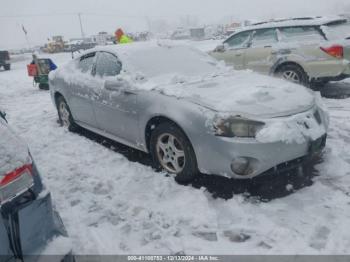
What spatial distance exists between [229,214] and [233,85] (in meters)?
1.58

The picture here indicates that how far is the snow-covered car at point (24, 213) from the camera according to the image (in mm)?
1901

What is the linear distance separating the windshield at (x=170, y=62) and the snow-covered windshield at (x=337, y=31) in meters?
3.34

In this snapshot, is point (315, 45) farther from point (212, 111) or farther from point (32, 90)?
point (32, 90)

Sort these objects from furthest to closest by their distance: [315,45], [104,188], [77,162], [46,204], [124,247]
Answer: [315,45] → [77,162] → [104,188] → [124,247] → [46,204]

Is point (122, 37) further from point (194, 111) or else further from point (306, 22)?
point (194, 111)

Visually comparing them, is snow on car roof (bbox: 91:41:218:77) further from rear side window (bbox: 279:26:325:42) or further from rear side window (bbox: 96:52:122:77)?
rear side window (bbox: 279:26:325:42)

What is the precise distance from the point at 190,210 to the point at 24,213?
5.98ft

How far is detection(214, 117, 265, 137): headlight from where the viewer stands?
3.37m

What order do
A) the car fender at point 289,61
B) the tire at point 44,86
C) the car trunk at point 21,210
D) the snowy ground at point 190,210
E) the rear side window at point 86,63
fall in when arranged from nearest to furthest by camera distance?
the car trunk at point 21,210, the snowy ground at point 190,210, the rear side window at point 86,63, the car fender at point 289,61, the tire at point 44,86

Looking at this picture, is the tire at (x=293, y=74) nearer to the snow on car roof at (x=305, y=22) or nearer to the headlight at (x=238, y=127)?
the snow on car roof at (x=305, y=22)

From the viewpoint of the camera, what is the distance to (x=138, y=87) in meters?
4.27

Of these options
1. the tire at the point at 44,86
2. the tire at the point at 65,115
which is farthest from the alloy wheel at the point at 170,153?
the tire at the point at 44,86

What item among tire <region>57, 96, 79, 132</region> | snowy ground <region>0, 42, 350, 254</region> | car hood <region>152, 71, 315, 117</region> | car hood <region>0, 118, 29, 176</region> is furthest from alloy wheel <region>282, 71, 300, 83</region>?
car hood <region>0, 118, 29, 176</region>

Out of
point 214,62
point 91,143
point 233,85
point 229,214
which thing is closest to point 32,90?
point 91,143
